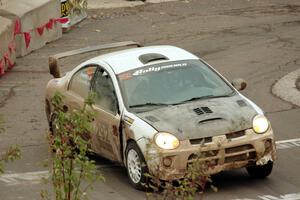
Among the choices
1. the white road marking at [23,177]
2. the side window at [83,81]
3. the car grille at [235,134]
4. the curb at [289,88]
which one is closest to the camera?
the car grille at [235,134]

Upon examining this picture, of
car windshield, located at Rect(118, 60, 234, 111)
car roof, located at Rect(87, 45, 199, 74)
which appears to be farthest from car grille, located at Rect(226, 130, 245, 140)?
car roof, located at Rect(87, 45, 199, 74)

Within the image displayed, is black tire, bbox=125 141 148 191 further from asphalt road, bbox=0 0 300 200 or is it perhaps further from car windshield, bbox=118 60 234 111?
car windshield, bbox=118 60 234 111

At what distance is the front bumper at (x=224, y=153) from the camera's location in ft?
35.0

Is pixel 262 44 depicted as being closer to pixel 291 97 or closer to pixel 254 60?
pixel 254 60

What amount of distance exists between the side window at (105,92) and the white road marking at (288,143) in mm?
2769

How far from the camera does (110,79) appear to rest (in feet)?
40.2

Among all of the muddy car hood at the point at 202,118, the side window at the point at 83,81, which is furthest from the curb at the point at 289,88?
the muddy car hood at the point at 202,118

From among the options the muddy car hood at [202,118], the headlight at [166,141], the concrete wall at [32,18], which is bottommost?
the concrete wall at [32,18]

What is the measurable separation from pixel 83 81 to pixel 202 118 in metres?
2.56

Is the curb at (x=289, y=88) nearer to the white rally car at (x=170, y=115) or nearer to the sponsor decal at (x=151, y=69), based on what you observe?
the white rally car at (x=170, y=115)

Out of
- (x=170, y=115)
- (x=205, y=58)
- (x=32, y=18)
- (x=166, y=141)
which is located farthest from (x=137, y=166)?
(x=32, y=18)

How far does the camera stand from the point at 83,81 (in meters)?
13.1

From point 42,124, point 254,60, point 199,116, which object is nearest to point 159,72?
point 199,116

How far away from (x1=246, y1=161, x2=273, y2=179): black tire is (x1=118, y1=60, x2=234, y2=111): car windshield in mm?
997
